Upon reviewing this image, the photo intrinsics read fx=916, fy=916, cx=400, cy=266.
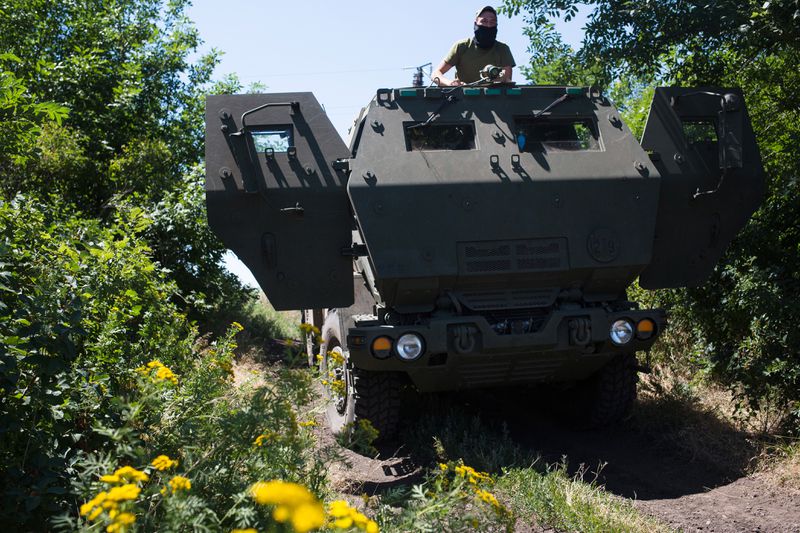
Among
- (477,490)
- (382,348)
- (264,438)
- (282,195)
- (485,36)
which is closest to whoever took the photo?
(477,490)

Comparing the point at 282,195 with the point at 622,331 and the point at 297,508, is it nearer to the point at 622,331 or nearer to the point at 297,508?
the point at 622,331

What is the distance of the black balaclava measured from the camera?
7.85m

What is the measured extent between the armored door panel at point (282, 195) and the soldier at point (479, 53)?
6.39 ft

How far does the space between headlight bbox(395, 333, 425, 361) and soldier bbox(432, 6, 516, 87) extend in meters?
2.82

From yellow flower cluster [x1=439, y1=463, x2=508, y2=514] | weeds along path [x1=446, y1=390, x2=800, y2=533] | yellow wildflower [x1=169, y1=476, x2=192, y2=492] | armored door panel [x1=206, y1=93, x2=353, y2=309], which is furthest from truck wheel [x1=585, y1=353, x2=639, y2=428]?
yellow wildflower [x1=169, y1=476, x2=192, y2=492]

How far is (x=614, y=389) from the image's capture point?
6883mm

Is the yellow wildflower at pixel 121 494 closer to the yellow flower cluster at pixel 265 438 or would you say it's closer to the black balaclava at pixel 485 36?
the yellow flower cluster at pixel 265 438

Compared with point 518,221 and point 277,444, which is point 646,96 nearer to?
point 518,221

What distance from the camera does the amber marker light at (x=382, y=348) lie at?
19.5ft

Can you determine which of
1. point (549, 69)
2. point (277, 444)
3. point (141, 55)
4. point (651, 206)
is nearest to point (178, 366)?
point (277, 444)

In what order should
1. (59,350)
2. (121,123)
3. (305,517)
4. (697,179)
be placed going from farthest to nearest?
(121,123) → (697,179) → (59,350) → (305,517)

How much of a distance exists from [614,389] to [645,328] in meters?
0.74

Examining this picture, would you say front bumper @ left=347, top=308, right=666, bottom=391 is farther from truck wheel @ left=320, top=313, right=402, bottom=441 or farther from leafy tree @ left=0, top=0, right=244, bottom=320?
leafy tree @ left=0, top=0, right=244, bottom=320

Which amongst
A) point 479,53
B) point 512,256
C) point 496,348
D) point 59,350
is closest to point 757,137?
point 479,53
